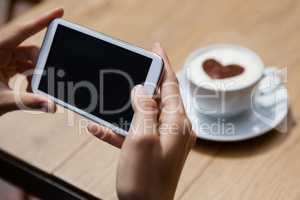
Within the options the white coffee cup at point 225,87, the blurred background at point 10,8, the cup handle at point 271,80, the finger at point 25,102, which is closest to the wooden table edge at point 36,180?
the finger at point 25,102

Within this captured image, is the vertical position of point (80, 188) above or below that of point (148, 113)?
below

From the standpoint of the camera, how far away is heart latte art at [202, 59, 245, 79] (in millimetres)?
799

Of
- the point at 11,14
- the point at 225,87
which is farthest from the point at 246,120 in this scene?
the point at 11,14

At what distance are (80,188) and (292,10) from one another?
55cm

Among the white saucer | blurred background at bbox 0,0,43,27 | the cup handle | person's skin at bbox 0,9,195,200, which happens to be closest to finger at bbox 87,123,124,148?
person's skin at bbox 0,9,195,200

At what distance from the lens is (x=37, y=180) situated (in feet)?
2.61

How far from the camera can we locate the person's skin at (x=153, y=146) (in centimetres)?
58

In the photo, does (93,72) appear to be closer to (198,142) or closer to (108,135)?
(108,135)

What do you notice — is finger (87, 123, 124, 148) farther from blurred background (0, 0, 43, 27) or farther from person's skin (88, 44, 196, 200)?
blurred background (0, 0, 43, 27)

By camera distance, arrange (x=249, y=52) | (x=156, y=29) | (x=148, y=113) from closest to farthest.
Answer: (x=148, y=113) < (x=249, y=52) < (x=156, y=29)

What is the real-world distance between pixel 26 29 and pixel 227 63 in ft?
1.06

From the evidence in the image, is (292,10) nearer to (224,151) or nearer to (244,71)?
(244,71)

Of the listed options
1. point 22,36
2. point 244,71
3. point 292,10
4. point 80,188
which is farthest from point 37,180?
point 292,10

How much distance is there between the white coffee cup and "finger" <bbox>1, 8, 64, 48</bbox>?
23 centimetres
